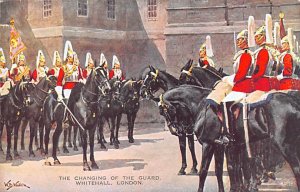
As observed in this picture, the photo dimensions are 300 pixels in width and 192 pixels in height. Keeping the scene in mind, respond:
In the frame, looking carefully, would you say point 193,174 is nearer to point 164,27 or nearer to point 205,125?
point 205,125

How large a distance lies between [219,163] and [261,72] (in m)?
1.26

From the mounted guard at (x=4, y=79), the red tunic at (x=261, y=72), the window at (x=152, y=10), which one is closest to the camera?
the red tunic at (x=261, y=72)

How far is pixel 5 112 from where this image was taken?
733 cm

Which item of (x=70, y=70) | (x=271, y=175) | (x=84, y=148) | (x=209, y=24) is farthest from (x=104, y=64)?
(x=271, y=175)

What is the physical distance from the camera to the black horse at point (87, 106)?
6613 mm

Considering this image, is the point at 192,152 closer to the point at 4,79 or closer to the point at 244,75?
the point at 244,75

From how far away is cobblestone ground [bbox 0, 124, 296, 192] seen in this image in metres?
6.50

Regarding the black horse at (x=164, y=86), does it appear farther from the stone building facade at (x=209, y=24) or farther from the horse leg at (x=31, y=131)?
the horse leg at (x=31, y=131)

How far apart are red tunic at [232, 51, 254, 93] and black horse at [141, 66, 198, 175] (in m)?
0.99

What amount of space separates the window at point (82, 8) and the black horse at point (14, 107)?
129cm

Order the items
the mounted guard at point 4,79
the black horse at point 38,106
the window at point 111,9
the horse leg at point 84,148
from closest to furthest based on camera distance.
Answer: the horse leg at point 84,148
the window at point 111,9
the black horse at point 38,106
the mounted guard at point 4,79

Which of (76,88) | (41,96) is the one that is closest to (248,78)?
(76,88)

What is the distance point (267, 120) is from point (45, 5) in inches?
148
